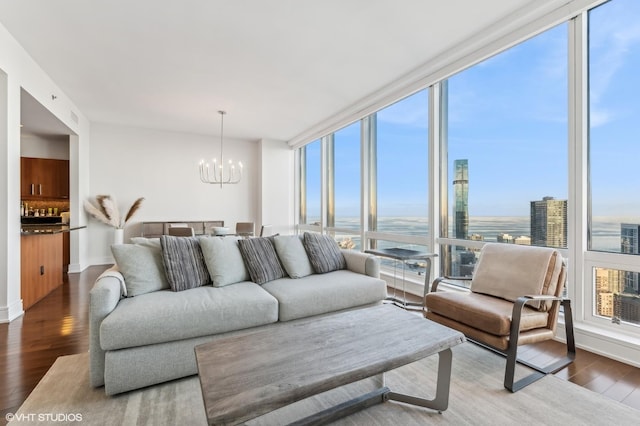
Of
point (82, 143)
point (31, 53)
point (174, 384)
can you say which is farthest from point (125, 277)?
point (82, 143)

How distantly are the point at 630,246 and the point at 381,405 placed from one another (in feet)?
7.45

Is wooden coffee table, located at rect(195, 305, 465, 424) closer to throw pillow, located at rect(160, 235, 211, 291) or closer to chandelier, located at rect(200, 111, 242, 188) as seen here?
throw pillow, located at rect(160, 235, 211, 291)

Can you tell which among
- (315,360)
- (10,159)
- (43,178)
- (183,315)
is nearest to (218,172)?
(43,178)

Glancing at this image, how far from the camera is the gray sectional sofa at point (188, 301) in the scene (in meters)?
1.79

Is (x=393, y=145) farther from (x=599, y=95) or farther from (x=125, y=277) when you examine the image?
(x=125, y=277)

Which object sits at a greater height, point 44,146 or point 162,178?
point 44,146

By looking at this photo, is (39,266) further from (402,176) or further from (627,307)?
(627,307)

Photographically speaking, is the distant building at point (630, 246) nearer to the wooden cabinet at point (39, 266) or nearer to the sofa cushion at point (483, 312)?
the sofa cushion at point (483, 312)

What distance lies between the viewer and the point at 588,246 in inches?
99.5

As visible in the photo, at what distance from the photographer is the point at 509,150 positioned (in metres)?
3.15

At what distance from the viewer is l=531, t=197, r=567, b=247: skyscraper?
2707 mm

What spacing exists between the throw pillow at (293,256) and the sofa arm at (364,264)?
0.44 meters

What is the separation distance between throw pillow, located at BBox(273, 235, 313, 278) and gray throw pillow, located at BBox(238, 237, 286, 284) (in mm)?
61

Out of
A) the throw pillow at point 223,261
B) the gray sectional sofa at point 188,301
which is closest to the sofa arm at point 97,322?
A: the gray sectional sofa at point 188,301
